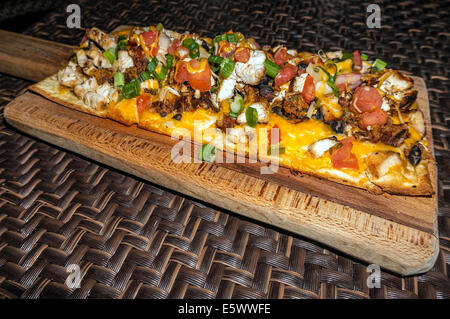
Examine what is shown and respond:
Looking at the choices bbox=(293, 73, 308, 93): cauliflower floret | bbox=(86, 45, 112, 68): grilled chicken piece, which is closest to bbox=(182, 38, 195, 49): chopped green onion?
bbox=(86, 45, 112, 68): grilled chicken piece

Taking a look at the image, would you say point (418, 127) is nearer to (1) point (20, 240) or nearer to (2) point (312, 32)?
(2) point (312, 32)

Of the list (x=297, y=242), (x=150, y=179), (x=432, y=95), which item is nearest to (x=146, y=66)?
(x=150, y=179)

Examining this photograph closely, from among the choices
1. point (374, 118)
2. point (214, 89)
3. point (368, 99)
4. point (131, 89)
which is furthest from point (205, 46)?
point (374, 118)

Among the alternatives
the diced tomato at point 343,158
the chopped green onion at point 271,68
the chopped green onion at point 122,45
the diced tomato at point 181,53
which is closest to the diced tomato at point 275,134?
the diced tomato at point 343,158

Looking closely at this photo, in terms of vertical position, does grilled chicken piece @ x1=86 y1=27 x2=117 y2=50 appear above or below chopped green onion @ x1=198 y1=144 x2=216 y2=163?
above

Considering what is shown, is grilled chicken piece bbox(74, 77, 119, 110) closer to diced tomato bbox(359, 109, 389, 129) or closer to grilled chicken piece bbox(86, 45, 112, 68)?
grilled chicken piece bbox(86, 45, 112, 68)

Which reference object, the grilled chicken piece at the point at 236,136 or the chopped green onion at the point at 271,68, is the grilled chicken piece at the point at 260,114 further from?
the chopped green onion at the point at 271,68
